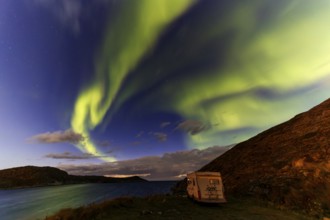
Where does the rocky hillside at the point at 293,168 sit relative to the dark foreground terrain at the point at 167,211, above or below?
above

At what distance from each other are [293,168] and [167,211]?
2332 cm

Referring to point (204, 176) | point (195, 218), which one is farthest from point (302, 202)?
point (195, 218)

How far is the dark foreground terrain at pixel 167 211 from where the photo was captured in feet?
63.5

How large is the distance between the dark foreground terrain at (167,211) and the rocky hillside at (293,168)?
146 inches

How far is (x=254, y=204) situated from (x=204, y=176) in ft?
25.0

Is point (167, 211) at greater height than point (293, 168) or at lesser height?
lesser

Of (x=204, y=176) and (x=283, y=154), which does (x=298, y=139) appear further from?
(x=204, y=176)

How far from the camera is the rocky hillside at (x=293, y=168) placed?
28062mm

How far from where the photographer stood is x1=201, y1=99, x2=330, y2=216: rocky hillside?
92.1ft

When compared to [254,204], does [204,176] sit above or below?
above

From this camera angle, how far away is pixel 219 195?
87.6ft

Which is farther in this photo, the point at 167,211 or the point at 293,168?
the point at 293,168

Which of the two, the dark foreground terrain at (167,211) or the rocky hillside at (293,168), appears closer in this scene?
the dark foreground terrain at (167,211)

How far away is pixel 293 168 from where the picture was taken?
35062 millimetres
